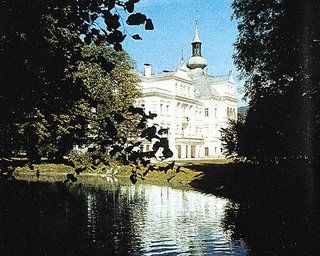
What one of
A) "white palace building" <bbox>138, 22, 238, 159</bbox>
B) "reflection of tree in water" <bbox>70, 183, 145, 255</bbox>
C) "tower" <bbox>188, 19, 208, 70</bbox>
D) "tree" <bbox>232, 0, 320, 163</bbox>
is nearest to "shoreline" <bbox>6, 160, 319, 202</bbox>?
"tree" <bbox>232, 0, 320, 163</bbox>

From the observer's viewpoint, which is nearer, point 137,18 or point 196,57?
point 137,18

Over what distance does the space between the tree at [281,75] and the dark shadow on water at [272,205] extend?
127cm

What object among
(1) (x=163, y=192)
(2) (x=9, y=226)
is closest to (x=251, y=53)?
(1) (x=163, y=192)

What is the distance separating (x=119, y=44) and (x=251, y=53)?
22916mm

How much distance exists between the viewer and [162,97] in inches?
2687

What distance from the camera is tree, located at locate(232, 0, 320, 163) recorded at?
2188 centimetres

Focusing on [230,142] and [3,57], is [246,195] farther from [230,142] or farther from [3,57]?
[3,57]

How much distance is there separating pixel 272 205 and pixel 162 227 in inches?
308

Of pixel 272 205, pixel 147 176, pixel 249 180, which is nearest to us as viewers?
pixel 272 205

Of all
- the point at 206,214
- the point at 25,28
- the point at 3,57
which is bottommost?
the point at 206,214

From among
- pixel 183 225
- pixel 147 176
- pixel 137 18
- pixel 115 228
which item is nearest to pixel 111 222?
pixel 115 228

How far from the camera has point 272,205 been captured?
68.5 feet

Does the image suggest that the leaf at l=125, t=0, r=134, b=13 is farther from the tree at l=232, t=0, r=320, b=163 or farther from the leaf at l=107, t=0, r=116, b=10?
the tree at l=232, t=0, r=320, b=163

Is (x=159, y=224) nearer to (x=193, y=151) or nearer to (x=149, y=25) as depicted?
(x=149, y=25)
